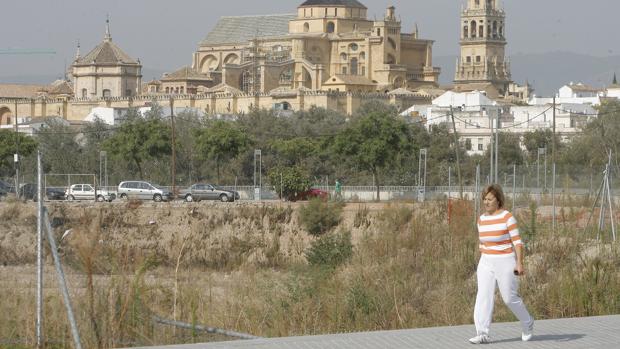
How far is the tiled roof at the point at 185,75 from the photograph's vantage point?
10500 cm

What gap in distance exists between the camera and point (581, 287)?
43.9 ft

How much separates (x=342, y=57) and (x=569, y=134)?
3773 centimetres

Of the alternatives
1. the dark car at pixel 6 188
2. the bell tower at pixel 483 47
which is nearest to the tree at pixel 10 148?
the dark car at pixel 6 188

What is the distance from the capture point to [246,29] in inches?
4606

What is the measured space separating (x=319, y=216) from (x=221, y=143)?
18510 mm

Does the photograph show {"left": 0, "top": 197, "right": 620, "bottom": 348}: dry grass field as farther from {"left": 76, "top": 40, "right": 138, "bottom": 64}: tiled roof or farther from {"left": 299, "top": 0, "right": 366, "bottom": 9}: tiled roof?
{"left": 299, "top": 0, "right": 366, "bottom": 9}: tiled roof

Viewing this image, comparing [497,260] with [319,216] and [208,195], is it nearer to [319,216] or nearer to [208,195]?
[319,216]

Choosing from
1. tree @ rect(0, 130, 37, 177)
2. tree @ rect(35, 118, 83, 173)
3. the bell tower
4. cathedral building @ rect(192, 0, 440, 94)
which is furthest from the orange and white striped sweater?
the bell tower

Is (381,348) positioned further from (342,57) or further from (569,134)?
(342,57)

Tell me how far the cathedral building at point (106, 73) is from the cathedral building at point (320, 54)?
6256 millimetres

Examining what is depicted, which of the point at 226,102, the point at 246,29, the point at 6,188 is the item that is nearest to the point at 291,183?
the point at 6,188

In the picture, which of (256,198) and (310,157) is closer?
(256,198)

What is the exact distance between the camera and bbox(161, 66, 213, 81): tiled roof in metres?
105

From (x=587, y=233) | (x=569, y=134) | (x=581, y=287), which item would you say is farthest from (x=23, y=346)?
(x=569, y=134)
